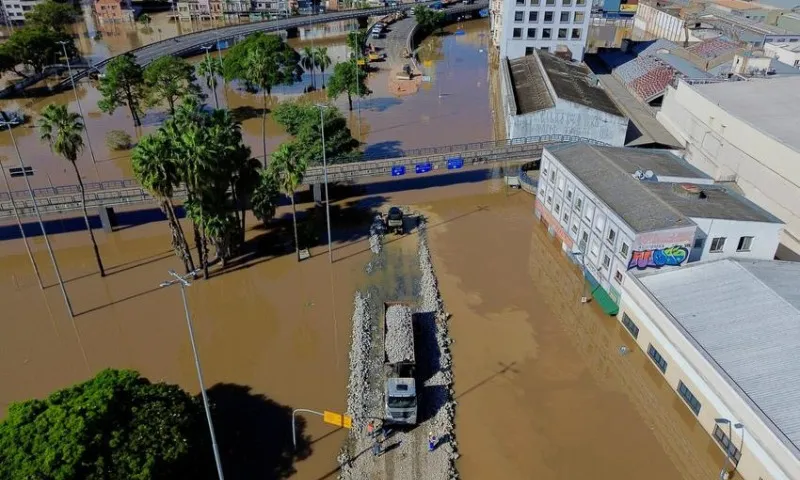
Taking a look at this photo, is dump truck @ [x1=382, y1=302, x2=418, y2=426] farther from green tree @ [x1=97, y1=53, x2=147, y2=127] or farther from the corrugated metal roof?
green tree @ [x1=97, y1=53, x2=147, y2=127]

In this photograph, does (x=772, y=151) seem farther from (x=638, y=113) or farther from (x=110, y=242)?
(x=110, y=242)

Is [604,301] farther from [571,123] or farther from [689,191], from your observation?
[571,123]

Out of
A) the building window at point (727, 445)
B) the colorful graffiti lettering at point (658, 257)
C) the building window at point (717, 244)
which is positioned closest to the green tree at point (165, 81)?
the colorful graffiti lettering at point (658, 257)

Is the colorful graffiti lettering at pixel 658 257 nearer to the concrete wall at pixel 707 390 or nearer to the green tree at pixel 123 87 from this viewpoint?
the concrete wall at pixel 707 390

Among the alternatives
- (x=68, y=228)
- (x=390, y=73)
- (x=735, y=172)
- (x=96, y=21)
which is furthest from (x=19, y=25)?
(x=735, y=172)

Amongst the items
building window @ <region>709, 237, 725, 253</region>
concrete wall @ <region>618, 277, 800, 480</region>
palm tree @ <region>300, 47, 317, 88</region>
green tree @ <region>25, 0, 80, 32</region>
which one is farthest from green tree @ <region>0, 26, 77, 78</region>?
building window @ <region>709, 237, 725, 253</region>

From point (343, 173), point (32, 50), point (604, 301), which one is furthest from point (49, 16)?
point (604, 301)
